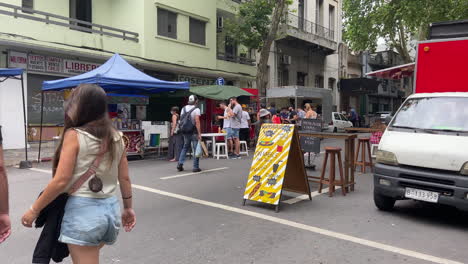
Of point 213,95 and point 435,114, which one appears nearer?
point 435,114

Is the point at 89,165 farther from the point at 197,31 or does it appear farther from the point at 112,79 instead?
the point at 197,31

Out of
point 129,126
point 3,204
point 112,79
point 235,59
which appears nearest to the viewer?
point 3,204

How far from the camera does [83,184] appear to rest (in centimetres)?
241

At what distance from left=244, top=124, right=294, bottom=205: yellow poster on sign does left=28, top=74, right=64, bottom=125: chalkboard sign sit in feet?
35.8

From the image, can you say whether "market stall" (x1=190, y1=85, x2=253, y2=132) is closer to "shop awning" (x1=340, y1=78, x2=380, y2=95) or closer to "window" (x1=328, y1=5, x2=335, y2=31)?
"shop awning" (x1=340, y1=78, x2=380, y2=95)

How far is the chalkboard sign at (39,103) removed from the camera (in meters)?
14.2

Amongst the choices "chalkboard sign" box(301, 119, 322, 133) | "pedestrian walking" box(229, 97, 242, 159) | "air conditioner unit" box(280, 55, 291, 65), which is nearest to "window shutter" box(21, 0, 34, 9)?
"pedestrian walking" box(229, 97, 242, 159)

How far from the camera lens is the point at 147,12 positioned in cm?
1744

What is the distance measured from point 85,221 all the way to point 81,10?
16.6 meters

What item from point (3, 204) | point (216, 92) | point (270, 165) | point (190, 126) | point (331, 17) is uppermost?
point (331, 17)

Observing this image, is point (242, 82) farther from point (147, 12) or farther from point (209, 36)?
point (147, 12)

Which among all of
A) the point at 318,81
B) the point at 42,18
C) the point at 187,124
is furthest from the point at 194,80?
the point at 318,81

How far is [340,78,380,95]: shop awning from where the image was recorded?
102ft

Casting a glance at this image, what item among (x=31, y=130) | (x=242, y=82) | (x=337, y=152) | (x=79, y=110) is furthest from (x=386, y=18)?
(x=79, y=110)
